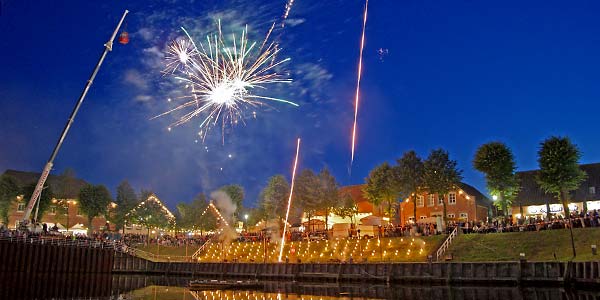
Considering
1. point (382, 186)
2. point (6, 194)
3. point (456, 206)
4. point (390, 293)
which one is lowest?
point (390, 293)

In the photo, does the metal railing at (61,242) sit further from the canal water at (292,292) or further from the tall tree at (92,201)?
the tall tree at (92,201)

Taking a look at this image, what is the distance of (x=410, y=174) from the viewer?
56812mm

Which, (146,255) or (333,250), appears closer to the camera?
(333,250)

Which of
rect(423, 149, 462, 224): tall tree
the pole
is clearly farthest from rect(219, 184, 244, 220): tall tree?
the pole

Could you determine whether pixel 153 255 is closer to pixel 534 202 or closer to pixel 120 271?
pixel 120 271

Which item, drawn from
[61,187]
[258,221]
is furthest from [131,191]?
[258,221]

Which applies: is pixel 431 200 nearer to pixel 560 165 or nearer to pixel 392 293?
pixel 560 165

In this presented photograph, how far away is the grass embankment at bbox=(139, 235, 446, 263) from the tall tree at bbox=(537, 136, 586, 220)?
36.7ft

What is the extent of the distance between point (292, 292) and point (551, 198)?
3751 centimetres

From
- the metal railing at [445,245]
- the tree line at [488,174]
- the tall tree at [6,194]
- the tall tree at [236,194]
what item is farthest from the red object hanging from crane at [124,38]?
the tall tree at [236,194]

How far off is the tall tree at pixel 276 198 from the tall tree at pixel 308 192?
4.54m

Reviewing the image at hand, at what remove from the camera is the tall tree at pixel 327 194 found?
62406mm

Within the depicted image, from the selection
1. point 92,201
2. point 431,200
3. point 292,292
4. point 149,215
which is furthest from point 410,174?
point 92,201

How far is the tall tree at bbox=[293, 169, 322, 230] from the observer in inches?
2468
